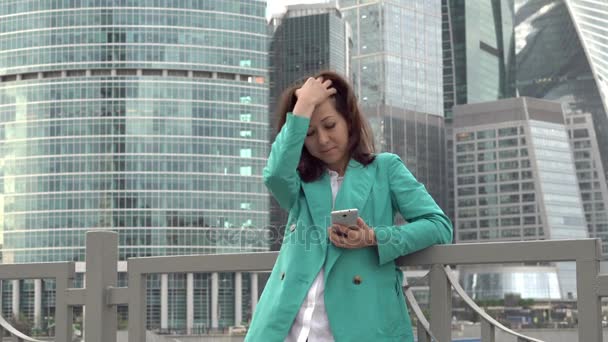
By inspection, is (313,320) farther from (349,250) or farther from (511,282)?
(511,282)

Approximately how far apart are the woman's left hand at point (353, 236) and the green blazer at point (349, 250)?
4 centimetres

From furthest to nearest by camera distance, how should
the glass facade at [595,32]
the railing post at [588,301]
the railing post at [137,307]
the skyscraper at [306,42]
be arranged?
1. the glass facade at [595,32]
2. the skyscraper at [306,42]
3. the railing post at [137,307]
4. the railing post at [588,301]

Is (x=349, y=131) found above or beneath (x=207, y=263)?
above

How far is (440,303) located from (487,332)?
18 cm

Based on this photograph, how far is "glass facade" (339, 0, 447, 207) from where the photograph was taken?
122 m

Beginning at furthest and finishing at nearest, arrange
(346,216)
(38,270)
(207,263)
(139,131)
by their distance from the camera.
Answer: (139,131)
(38,270)
(207,263)
(346,216)

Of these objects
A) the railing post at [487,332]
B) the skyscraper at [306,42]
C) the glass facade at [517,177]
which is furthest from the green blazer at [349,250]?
the glass facade at [517,177]

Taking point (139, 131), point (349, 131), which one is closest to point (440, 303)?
point (349, 131)

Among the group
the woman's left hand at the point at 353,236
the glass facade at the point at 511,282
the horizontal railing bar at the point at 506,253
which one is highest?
the woman's left hand at the point at 353,236

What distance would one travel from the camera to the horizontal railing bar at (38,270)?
3811 millimetres

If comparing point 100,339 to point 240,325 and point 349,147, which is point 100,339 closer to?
point 349,147

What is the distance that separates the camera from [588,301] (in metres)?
2.84

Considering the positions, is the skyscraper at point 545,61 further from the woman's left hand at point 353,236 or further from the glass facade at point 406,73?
the woman's left hand at point 353,236

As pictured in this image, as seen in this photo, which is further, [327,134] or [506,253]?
[327,134]
